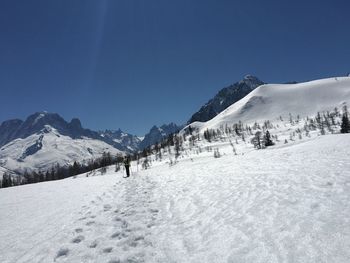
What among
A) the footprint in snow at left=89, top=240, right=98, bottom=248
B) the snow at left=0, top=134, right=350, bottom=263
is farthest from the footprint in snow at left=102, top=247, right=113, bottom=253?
the footprint in snow at left=89, top=240, right=98, bottom=248

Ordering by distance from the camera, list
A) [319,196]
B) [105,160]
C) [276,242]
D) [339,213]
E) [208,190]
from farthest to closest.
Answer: [105,160]
[208,190]
[319,196]
[339,213]
[276,242]

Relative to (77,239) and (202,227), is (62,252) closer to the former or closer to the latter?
(77,239)

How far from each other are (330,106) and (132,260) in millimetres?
229132

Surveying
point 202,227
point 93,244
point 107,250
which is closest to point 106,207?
point 93,244

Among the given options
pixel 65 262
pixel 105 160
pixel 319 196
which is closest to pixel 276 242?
pixel 319 196

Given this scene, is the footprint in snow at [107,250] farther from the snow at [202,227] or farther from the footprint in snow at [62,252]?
the footprint in snow at [62,252]

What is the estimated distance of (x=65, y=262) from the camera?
5.36 meters

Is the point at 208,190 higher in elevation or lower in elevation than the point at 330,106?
lower

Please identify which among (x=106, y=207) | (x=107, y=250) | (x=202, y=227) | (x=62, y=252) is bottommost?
(x=202, y=227)

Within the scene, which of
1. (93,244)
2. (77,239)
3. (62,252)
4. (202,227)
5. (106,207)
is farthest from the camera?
(106,207)

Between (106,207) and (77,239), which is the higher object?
(106,207)

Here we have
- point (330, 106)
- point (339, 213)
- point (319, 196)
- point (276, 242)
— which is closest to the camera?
point (276, 242)

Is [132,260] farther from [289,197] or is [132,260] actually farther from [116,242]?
[289,197]

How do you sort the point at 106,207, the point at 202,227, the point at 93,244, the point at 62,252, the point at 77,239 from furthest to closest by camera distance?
the point at 106,207
the point at 202,227
the point at 77,239
the point at 93,244
the point at 62,252
